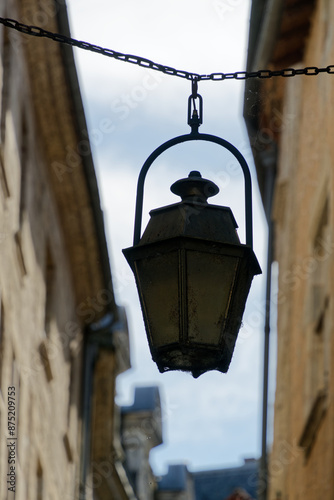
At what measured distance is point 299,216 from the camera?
1485cm

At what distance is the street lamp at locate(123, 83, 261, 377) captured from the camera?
516 cm

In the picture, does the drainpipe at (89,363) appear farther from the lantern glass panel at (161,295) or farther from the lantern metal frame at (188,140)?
the lantern glass panel at (161,295)

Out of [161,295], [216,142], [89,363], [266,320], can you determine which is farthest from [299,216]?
[161,295]

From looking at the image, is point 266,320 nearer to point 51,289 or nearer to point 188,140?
point 51,289

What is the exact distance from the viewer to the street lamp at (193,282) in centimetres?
516

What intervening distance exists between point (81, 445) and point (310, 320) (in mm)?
7296

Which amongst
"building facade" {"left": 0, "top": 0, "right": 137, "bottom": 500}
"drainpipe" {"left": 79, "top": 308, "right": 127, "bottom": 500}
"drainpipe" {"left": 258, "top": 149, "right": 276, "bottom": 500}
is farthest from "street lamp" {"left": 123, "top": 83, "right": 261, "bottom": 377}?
"drainpipe" {"left": 79, "top": 308, "right": 127, "bottom": 500}

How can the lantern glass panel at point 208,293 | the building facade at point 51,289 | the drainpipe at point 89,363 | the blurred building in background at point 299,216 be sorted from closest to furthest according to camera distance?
the lantern glass panel at point 208,293, the blurred building in background at point 299,216, the building facade at point 51,289, the drainpipe at point 89,363

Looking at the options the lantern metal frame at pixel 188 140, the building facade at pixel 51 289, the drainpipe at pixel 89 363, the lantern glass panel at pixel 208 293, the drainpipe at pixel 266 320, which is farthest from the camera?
the drainpipe at pixel 89 363

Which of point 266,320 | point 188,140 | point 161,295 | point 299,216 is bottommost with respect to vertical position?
point 161,295

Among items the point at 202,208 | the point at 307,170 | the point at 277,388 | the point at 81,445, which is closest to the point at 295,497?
the point at 307,170

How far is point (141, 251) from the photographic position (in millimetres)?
5344

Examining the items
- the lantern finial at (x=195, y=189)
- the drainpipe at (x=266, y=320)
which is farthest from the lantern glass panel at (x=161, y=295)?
the drainpipe at (x=266, y=320)

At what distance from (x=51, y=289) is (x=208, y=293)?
11022mm
